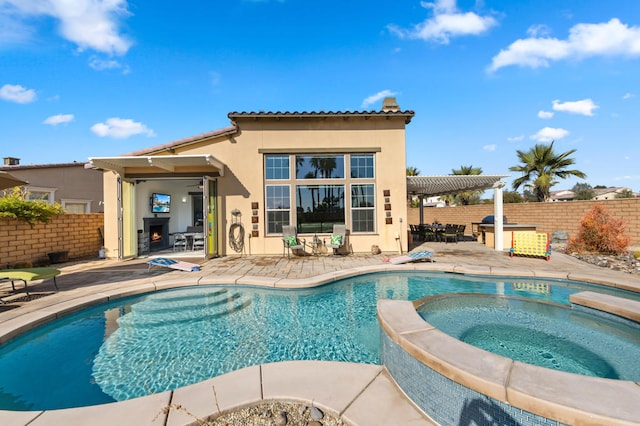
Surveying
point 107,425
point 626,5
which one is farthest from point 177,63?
point 626,5

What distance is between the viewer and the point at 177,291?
20.5 feet

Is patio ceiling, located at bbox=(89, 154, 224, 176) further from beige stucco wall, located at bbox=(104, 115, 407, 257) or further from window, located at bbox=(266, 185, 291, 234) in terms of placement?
window, located at bbox=(266, 185, 291, 234)

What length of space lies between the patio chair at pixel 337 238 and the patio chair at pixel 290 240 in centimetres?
102

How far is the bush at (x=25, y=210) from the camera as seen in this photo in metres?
7.64

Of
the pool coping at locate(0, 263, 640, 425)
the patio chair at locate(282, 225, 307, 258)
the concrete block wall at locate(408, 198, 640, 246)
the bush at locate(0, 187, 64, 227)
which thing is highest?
the bush at locate(0, 187, 64, 227)

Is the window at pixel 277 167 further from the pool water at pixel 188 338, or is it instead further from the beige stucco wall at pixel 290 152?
the pool water at pixel 188 338

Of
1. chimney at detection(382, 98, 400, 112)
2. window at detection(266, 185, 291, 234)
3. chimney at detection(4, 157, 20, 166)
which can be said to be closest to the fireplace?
window at detection(266, 185, 291, 234)

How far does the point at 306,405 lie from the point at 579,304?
5.29 metres

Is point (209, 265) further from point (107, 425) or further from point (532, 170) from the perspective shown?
point (532, 170)

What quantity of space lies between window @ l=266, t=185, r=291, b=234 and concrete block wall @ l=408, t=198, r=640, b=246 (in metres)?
13.6

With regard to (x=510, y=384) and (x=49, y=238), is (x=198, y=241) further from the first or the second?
(x=510, y=384)

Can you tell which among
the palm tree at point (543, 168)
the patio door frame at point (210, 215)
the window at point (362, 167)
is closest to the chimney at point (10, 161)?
the patio door frame at point (210, 215)

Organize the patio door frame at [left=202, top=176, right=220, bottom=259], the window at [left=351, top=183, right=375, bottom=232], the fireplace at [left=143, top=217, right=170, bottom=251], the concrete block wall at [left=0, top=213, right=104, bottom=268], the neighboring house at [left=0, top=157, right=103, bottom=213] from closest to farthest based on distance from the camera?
the concrete block wall at [left=0, top=213, right=104, bottom=268] → the patio door frame at [left=202, top=176, right=220, bottom=259] → the window at [left=351, top=183, right=375, bottom=232] → the fireplace at [left=143, top=217, right=170, bottom=251] → the neighboring house at [left=0, top=157, right=103, bottom=213]

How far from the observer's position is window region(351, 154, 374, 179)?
34.2 feet
